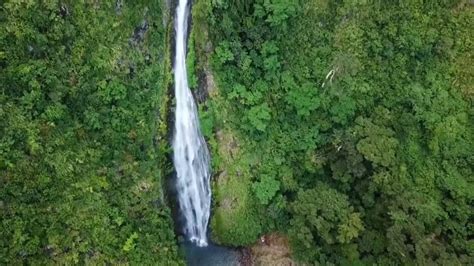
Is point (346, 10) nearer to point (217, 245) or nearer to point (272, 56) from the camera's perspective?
point (272, 56)

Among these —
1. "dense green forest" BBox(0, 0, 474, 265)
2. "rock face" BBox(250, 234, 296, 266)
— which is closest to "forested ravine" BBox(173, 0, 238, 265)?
"dense green forest" BBox(0, 0, 474, 265)

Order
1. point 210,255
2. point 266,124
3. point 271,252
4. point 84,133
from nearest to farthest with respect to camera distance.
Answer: point 84,133 < point 266,124 < point 210,255 < point 271,252

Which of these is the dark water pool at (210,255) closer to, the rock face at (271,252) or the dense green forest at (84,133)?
the rock face at (271,252)

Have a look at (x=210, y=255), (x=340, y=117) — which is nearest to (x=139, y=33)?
(x=340, y=117)

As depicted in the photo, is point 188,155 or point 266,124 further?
point 188,155

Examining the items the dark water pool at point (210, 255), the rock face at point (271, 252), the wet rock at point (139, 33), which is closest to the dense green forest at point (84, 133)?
the wet rock at point (139, 33)

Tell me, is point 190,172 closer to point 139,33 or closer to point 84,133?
point 84,133

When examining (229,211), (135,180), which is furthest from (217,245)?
(135,180)

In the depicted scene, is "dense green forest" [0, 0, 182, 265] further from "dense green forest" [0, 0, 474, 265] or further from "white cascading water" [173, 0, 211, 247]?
"white cascading water" [173, 0, 211, 247]
